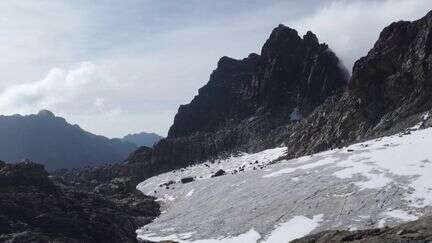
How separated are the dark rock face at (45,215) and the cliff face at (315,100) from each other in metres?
47.8

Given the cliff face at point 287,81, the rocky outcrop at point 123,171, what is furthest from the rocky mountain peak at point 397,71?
the rocky outcrop at point 123,171

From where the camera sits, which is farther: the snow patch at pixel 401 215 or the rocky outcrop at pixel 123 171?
the rocky outcrop at pixel 123 171

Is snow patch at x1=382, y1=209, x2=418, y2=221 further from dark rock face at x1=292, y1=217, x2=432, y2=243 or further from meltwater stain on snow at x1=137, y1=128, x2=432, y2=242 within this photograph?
dark rock face at x1=292, y1=217, x2=432, y2=243

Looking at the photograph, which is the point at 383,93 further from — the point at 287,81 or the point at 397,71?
the point at 287,81

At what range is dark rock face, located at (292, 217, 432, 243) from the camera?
3021 cm

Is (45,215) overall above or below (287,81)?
below

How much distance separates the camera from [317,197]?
6138 centimetres

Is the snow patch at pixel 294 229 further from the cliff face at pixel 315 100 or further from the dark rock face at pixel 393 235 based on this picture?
the cliff face at pixel 315 100

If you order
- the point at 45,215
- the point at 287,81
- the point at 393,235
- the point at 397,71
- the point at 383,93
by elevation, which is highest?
the point at 287,81

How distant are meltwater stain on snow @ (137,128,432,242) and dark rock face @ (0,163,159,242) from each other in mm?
6582

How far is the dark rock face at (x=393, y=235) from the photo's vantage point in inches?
1189

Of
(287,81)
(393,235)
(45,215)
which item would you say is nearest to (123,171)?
(287,81)

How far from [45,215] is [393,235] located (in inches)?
1442

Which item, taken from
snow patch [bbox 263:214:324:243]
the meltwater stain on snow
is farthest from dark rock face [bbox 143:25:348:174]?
snow patch [bbox 263:214:324:243]
